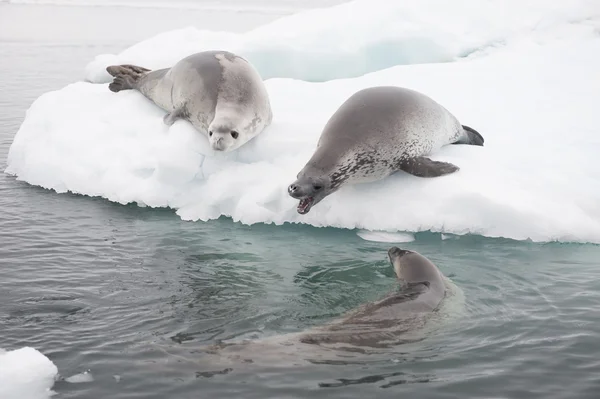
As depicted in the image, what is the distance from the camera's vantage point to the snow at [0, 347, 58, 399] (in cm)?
351

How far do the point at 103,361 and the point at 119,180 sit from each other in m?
3.58

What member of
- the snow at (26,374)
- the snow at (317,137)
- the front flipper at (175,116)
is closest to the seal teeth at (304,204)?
the snow at (317,137)

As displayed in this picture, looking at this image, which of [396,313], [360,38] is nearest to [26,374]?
[396,313]

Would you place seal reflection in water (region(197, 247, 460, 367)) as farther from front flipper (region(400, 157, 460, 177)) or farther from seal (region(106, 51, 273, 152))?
seal (region(106, 51, 273, 152))

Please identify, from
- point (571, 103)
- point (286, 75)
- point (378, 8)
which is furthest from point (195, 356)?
point (378, 8)

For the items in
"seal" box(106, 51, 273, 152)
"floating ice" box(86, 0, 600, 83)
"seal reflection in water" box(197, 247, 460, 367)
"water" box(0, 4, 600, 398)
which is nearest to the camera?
"water" box(0, 4, 600, 398)

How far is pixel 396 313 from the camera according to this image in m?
4.52

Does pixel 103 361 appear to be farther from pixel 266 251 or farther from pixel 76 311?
pixel 266 251

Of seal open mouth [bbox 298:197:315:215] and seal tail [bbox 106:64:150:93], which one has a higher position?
seal tail [bbox 106:64:150:93]

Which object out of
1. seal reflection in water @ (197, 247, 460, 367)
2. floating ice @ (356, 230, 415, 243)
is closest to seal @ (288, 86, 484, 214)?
floating ice @ (356, 230, 415, 243)

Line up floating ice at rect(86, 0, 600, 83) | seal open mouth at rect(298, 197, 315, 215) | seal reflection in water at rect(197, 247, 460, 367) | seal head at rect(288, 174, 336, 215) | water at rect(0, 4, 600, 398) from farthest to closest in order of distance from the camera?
floating ice at rect(86, 0, 600, 83) → seal open mouth at rect(298, 197, 315, 215) → seal head at rect(288, 174, 336, 215) → seal reflection in water at rect(197, 247, 460, 367) → water at rect(0, 4, 600, 398)

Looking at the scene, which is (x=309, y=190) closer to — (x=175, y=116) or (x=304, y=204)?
(x=304, y=204)

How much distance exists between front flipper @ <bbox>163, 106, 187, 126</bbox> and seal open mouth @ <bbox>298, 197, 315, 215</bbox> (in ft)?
6.95

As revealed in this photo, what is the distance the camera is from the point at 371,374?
3.82 m
